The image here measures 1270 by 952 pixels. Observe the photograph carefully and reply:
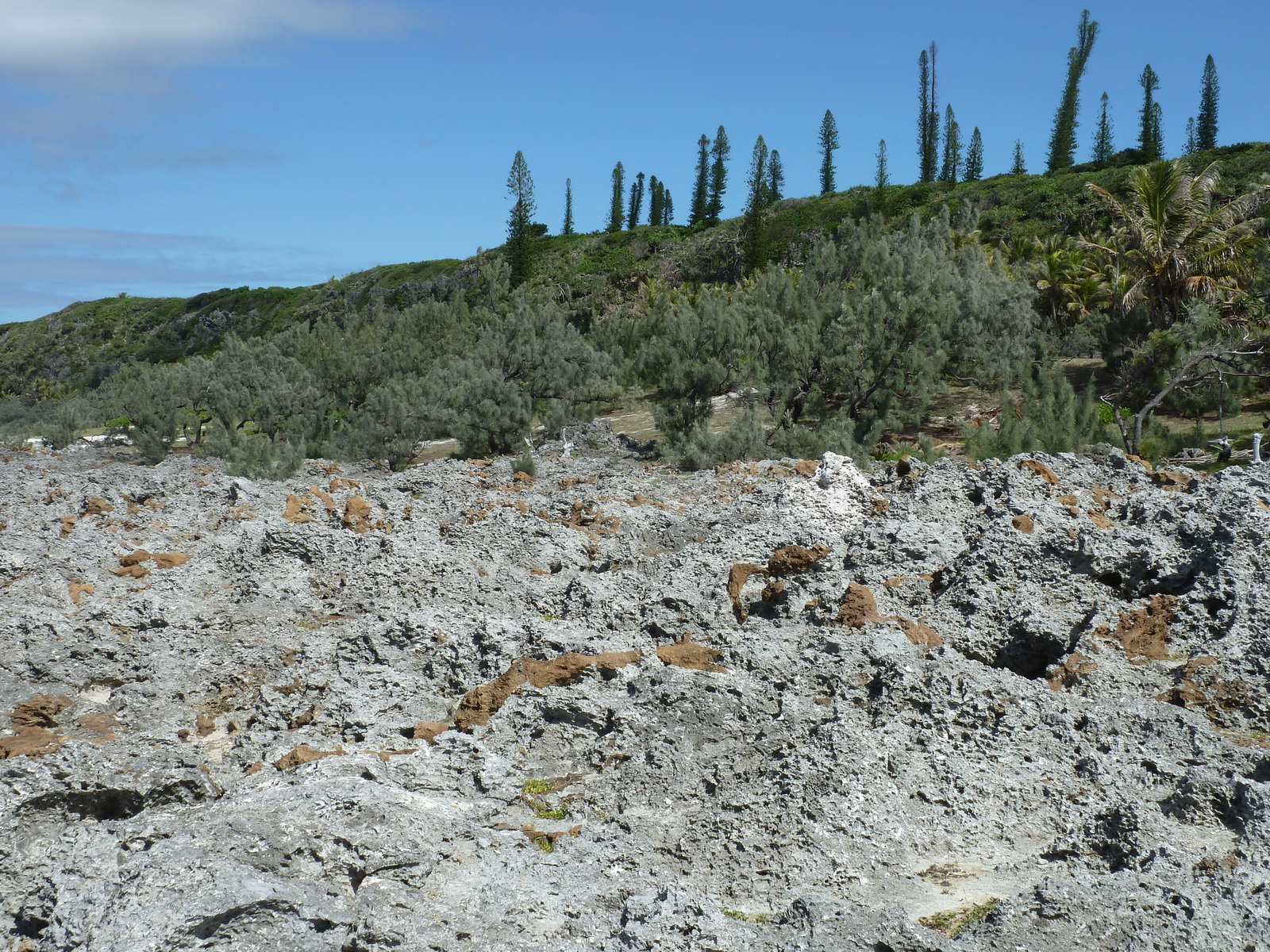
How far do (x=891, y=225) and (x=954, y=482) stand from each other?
43.2 metres

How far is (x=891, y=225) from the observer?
49.8 m

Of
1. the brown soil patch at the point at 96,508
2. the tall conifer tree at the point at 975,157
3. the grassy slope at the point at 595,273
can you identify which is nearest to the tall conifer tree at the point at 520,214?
the grassy slope at the point at 595,273

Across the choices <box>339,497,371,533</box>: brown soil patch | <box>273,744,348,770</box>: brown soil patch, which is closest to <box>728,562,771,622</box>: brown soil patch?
<box>273,744,348,770</box>: brown soil patch

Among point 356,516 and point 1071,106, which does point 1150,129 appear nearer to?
point 1071,106

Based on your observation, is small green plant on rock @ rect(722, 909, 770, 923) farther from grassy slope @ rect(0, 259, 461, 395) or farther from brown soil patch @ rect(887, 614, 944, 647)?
grassy slope @ rect(0, 259, 461, 395)

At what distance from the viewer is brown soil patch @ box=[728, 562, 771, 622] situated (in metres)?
6.93

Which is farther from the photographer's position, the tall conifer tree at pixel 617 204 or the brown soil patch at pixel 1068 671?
the tall conifer tree at pixel 617 204

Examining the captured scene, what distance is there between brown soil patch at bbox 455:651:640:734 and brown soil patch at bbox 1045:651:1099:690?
2205mm

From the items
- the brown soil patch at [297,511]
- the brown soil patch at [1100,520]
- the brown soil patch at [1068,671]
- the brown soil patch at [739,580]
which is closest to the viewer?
the brown soil patch at [1068,671]

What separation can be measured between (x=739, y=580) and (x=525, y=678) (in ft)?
7.30

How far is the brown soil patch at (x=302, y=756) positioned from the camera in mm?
4793

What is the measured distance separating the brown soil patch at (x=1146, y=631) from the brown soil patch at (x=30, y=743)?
5.41 metres

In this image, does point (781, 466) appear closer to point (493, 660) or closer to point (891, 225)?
point (493, 660)

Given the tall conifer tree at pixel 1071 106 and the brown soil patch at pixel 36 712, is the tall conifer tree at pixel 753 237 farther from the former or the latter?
the brown soil patch at pixel 36 712
